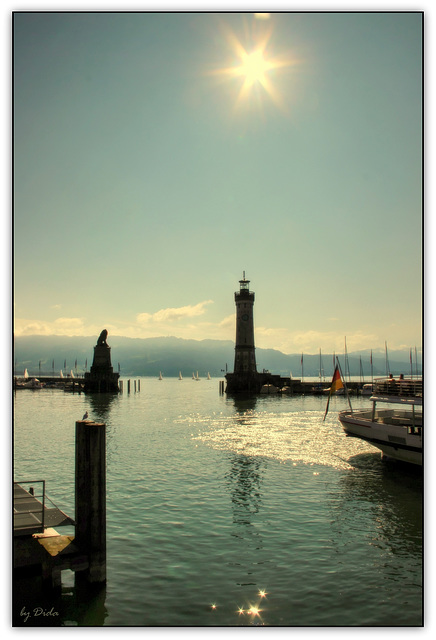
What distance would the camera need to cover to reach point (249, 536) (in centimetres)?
1747

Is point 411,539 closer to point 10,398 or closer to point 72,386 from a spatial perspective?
point 10,398

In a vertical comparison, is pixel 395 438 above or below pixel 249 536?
above

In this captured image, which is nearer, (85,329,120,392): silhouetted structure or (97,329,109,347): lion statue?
(97,329,109,347): lion statue

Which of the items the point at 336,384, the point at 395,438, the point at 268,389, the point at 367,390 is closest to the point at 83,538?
the point at 395,438

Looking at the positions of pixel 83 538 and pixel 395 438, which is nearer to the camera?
pixel 83 538

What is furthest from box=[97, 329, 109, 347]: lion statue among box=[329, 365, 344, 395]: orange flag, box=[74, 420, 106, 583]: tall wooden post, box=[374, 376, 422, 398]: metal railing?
box=[74, 420, 106, 583]: tall wooden post

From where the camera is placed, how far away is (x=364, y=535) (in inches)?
697

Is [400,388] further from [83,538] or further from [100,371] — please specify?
[100,371]

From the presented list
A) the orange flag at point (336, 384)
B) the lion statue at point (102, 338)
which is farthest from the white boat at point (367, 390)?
the orange flag at point (336, 384)

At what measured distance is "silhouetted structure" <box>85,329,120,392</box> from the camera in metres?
110

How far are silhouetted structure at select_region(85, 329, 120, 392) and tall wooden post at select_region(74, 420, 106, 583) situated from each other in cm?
9814

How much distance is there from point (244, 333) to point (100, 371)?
3530 cm

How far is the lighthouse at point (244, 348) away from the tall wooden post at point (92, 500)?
9013 cm

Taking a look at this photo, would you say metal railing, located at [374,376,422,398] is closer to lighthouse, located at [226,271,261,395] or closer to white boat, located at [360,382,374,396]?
lighthouse, located at [226,271,261,395]
